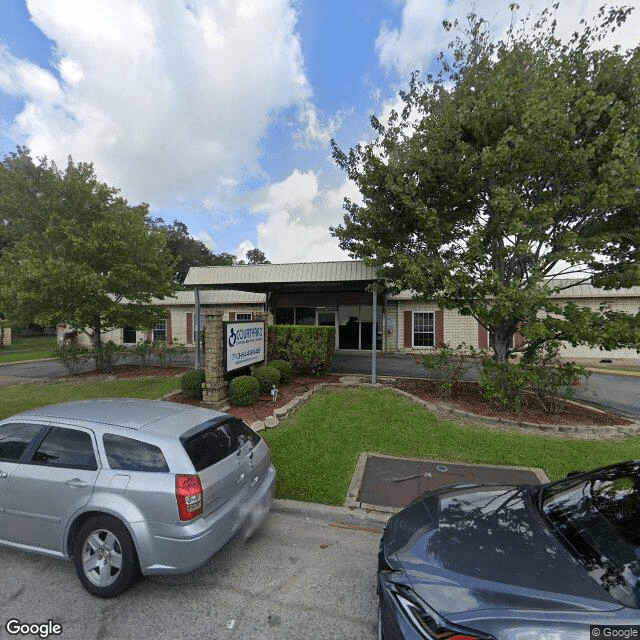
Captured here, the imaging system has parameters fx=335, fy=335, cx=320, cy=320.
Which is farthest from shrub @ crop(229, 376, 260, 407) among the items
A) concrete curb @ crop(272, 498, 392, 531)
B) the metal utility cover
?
concrete curb @ crop(272, 498, 392, 531)

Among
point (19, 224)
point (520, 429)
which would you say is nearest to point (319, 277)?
point (520, 429)

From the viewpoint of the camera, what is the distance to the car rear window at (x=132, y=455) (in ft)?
9.14

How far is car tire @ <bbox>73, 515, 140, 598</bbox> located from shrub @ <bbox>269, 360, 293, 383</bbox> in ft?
20.9

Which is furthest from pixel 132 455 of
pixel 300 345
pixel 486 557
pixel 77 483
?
pixel 300 345

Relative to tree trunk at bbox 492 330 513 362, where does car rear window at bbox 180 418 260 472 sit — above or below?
below

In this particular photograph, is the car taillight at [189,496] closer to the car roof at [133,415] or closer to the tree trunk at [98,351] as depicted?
the car roof at [133,415]

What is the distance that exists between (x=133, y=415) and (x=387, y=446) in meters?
3.96

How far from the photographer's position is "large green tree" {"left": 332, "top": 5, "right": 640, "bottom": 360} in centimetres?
612

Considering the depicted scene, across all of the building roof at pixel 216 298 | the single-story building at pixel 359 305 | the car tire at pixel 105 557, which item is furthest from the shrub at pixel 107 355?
the car tire at pixel 105 557

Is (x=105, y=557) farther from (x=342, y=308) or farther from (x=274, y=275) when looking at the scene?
(x=342, y=308)

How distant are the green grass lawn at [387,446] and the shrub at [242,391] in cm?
112

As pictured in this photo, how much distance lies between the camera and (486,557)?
2.04 m

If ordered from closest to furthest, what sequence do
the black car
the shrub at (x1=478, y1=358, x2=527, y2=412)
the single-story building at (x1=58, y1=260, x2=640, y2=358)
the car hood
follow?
the black car, the car hood, the shrub at (x1=478, y1=358, x2=527, y2=412), the single-story building at (x1=58, y1=260, x2=640, y2=358)

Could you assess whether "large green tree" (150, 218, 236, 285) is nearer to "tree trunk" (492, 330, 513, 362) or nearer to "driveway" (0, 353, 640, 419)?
"driveway" (0, 353, 640, 419)
